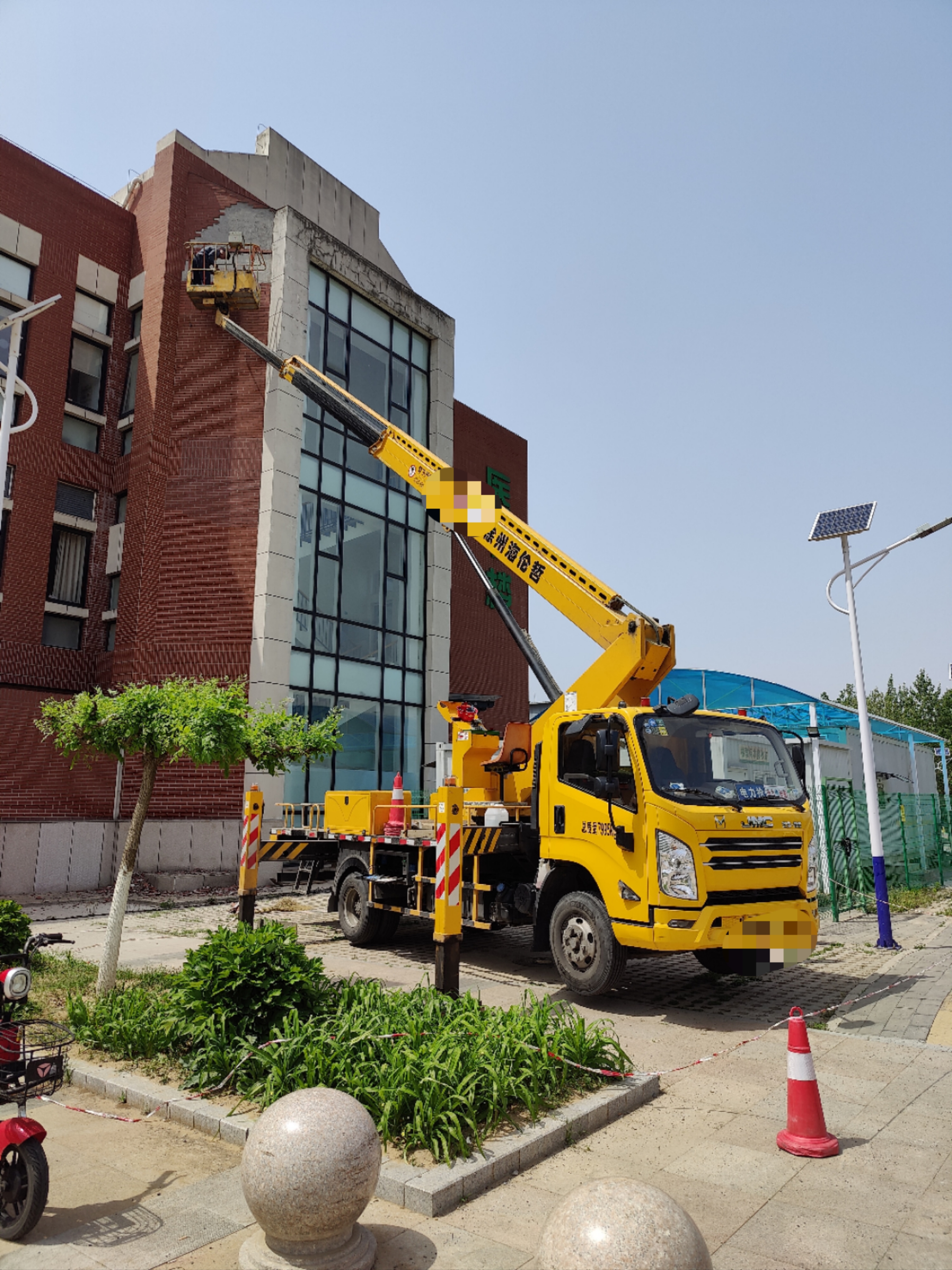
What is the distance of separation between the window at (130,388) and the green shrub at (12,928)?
18.6m

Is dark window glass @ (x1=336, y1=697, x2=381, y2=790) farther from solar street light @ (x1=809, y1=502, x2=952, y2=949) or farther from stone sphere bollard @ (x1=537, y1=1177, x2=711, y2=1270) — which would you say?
stone sphere bollard @ (x1=537, y1=1177, x2=711, y2=1270)

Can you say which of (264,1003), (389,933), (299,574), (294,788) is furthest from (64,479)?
(264,1003)

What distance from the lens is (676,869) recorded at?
300 inches

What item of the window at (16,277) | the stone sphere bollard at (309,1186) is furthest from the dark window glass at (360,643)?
the stone sphere bollard at (309,1186)

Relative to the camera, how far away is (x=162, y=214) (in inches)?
935

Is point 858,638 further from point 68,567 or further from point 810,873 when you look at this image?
point 68,567

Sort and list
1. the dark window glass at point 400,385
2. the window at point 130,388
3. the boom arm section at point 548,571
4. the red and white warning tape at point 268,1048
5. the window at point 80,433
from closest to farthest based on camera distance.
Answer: the red and white warning tape at point 268,1048 < the boom arm section at point 548,571 < the window at point 80,433 < the window at point 130,388 < the dark window glass at point 400,385

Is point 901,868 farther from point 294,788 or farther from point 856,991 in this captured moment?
point 294,788

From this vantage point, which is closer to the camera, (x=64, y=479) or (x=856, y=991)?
(x=856, y=991)

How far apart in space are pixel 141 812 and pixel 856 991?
7.78m

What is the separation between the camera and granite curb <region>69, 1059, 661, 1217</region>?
166 inches

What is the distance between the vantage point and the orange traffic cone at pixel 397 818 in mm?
11156

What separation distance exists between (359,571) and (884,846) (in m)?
14.8

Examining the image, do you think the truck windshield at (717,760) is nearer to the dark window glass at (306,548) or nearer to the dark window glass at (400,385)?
the dark window glass at (306,548)
